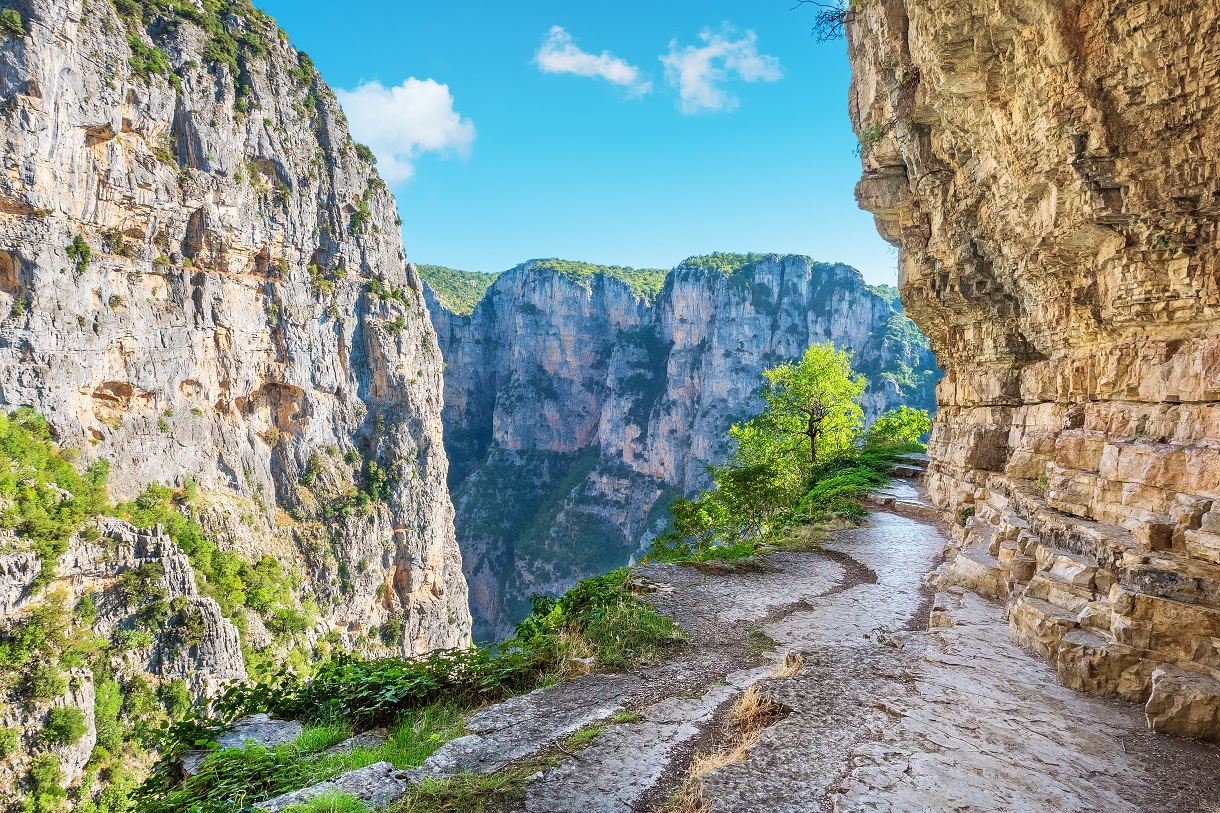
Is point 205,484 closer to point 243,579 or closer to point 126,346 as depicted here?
point 243,579

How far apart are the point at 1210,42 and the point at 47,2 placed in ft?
177

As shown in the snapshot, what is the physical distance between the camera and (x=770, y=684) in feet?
13.3

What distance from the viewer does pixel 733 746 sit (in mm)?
3414

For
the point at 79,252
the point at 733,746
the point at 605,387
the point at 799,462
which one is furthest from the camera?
the point at 605,387

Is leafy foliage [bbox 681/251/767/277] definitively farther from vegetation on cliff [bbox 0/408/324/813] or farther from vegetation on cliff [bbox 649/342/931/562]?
vegetation on cliff [bbox 0/408/324/813]

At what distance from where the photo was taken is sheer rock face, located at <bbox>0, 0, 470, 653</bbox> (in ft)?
112

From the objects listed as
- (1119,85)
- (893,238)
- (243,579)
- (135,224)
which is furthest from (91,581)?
(1119,85)

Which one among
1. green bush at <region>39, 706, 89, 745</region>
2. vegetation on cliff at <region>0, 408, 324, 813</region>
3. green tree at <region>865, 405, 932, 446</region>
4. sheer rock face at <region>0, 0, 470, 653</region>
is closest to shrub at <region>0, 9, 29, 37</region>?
sheer rock face at <region>0, 0, 470, 653</region>

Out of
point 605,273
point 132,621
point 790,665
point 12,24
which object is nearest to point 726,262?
point 605,273

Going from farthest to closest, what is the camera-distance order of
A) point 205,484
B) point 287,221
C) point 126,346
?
point 287,221 < point 205,484 < point 126,346

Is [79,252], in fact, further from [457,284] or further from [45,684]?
[457,284]

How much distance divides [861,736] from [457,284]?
480 ft

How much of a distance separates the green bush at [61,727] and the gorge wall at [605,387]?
65.2 metres

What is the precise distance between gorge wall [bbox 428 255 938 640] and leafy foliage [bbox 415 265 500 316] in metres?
14.5
